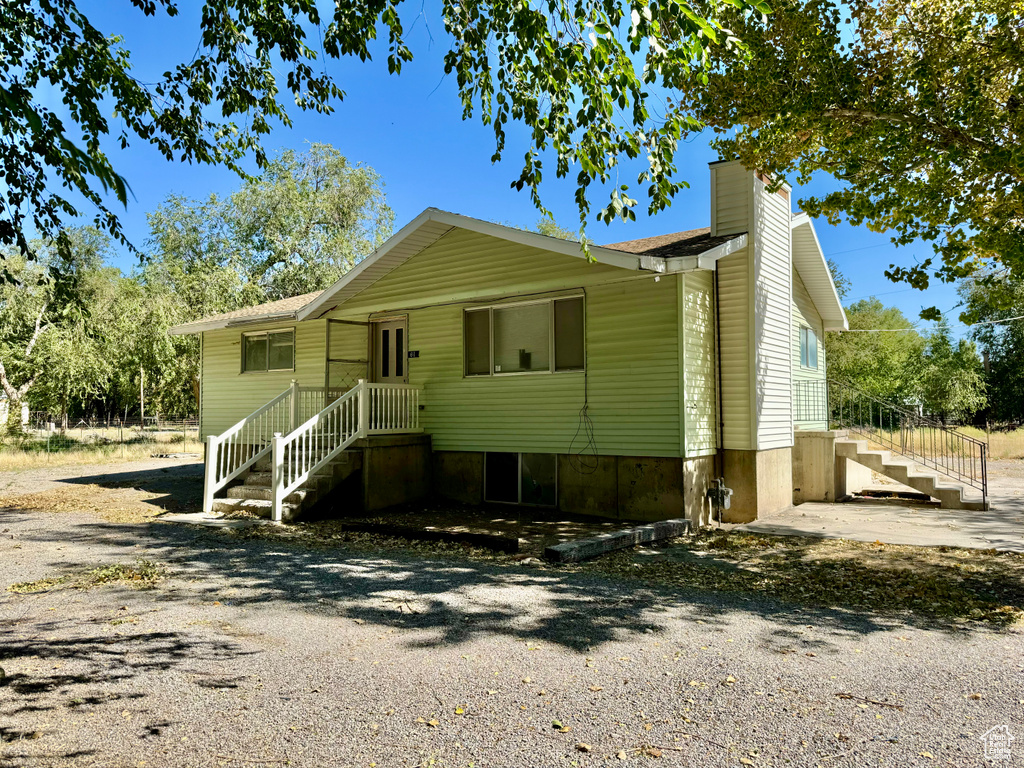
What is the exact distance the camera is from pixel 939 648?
4.89 metres

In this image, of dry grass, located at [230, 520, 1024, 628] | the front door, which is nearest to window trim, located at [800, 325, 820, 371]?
dry grass, located at [230, 520, 1024, 628]

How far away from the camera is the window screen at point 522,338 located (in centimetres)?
1159

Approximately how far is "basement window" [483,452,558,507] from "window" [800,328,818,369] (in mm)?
7040

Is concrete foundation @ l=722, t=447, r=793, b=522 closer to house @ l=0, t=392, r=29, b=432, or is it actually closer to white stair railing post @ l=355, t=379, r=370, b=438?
white stair railing post @ l=355, t=379, r=370, b=438

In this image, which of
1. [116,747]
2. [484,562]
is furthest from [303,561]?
[116,747]

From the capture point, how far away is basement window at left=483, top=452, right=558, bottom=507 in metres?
11.7

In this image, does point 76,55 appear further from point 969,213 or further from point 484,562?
point 969,213

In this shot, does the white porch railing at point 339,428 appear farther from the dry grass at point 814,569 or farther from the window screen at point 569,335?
the window screen at point 569,335

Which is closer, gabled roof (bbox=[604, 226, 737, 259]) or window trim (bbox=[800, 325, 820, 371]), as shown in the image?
gabled roof (bbox=[604, 226, 737, 259])

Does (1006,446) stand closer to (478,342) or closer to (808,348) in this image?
(808,348)

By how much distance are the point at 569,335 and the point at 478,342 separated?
6.17 ft

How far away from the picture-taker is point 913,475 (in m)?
13.1

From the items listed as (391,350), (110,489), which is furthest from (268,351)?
(110,489)

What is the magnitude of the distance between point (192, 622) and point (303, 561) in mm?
2469
